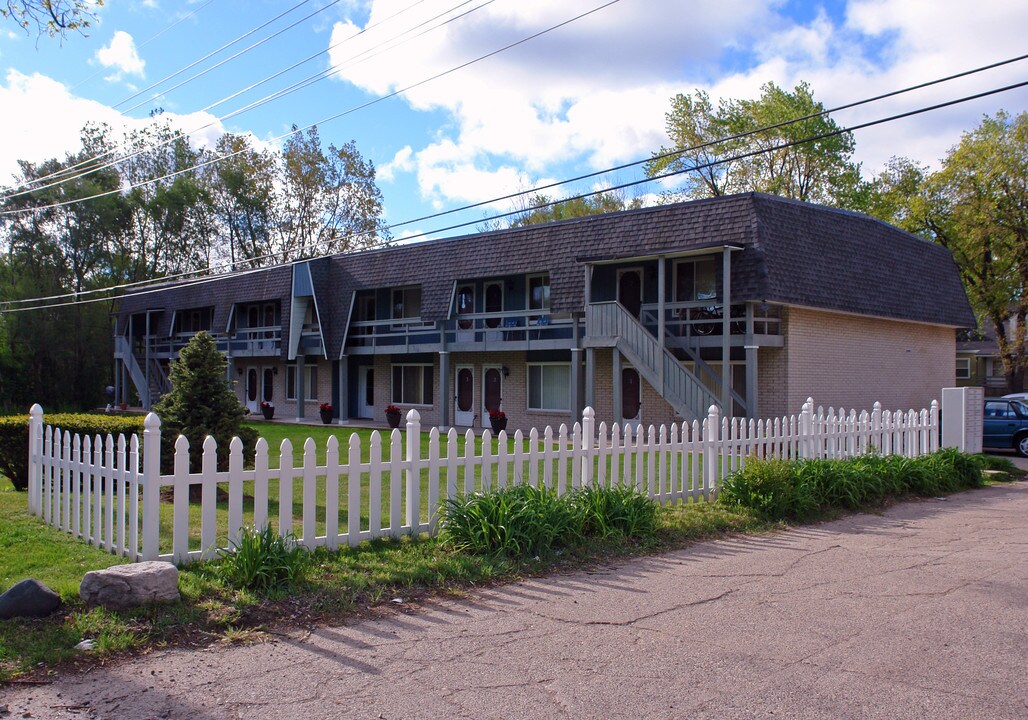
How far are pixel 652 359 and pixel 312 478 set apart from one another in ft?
46.8

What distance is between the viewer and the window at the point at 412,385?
3098cm

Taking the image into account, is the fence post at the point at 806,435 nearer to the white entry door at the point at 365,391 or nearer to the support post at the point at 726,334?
the support post at the point at 726,334

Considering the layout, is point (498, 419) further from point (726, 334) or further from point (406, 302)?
point (406, 302)

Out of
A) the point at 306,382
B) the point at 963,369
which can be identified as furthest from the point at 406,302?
the point at 963,369

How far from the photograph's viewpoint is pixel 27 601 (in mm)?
5691

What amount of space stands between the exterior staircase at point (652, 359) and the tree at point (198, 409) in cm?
1079

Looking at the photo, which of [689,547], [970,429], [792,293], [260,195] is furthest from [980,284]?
[260,195]

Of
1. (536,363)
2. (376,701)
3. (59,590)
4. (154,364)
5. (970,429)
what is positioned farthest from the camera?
(154,364)

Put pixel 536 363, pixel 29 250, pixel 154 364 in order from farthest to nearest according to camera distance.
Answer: pixel 29 250 < pixel 154 364 < pixel 536 363

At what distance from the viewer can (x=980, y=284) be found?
37.3m

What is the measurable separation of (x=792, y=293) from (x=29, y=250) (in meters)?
43.6

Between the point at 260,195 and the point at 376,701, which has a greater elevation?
the point at 260,195

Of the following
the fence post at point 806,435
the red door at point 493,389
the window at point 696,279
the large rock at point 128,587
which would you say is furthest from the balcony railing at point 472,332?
the large rock at point 128,587

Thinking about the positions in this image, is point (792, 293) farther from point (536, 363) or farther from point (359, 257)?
point (359, 257)
